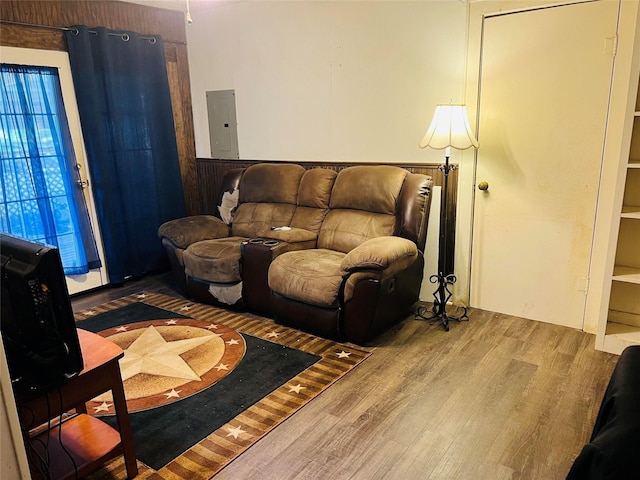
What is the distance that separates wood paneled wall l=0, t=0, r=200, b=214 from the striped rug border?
72.2 inches

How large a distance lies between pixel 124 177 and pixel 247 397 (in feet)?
8.76

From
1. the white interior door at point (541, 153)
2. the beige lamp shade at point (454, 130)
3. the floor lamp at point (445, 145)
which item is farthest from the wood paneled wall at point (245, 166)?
the beige lamp shade at point (454, 130)

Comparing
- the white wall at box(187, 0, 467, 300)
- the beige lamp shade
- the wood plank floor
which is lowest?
the wood plank floor

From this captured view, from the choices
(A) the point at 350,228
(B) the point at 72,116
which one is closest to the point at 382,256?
(A) the point at 350,228

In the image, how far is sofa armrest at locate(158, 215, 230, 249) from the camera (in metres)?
3.93

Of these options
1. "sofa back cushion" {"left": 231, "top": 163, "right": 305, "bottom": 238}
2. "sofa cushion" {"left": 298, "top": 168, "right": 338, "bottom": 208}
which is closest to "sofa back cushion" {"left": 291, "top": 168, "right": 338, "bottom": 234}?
"sofa cushion" {"left": 298, "top": 168, "right": 338, "bottom": 208}

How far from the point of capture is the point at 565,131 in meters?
3.00

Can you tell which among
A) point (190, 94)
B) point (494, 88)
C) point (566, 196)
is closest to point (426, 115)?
point (494, 88)

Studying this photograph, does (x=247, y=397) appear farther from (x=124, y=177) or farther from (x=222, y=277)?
(x=124, y=177)

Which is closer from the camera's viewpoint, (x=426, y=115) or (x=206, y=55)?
(x=426, y=115)

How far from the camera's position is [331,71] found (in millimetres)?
3883

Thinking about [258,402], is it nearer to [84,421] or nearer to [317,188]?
[84,421]

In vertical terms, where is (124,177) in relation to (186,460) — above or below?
above

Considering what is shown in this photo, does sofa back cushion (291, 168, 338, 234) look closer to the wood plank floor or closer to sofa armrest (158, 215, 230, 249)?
sofa armrest (158, 215, 230, 249)
